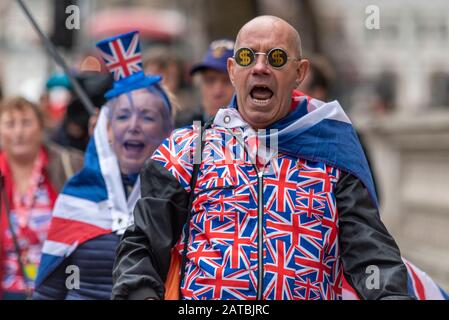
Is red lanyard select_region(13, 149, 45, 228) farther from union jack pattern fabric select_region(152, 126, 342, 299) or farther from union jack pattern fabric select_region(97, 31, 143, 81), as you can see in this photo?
union jack pattern fabric select_region(152, 126, 342, 299)

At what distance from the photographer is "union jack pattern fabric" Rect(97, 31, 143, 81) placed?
5820 millimetres

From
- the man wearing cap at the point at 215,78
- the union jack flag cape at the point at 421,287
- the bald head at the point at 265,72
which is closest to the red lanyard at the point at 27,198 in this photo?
the man wearing cap at the point at 215,78

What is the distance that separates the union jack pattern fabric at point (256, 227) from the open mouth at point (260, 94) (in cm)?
20

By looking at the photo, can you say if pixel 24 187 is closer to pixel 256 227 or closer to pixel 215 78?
pixel 215 78

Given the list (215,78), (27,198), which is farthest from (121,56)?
(27,198)

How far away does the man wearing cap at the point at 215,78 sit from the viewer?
267 inches

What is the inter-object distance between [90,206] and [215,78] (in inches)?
61.3

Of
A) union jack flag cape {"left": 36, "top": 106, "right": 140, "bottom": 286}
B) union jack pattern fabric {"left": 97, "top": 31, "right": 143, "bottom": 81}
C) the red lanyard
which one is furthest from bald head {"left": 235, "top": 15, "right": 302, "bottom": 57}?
the red lanyard

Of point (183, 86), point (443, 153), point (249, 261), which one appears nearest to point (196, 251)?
point (249, 261)

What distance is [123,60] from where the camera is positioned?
19.1ft

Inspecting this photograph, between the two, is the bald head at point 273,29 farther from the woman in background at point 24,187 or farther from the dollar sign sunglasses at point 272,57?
the woman in background at point 24,187

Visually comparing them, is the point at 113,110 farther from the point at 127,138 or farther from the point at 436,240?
the point at 436,240

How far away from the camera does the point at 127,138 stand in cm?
562

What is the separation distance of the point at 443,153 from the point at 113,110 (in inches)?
230
